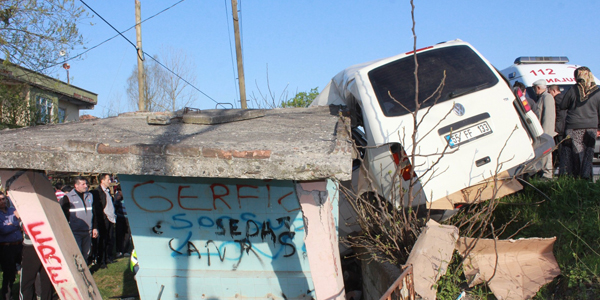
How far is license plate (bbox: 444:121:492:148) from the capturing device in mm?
4602

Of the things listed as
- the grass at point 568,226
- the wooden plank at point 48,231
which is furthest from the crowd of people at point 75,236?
the grass at point 568,226

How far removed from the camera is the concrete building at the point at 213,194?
3004 mm

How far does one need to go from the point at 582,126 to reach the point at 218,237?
4733 millimetres

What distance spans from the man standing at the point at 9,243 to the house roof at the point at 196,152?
3035 mm

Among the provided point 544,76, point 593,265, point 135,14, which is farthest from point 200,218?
point 135,14

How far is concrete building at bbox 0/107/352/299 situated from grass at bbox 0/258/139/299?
7.15ft

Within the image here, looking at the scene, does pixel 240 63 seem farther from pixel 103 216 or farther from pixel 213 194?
pixel 213 194

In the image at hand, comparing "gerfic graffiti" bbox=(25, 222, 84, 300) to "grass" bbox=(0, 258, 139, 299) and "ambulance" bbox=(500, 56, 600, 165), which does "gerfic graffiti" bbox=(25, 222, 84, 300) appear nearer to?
"grass" bbox=(0, 258, 139, 299)

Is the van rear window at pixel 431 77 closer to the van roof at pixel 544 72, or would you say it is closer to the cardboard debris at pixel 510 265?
the cardboard debris at pixel 510 265

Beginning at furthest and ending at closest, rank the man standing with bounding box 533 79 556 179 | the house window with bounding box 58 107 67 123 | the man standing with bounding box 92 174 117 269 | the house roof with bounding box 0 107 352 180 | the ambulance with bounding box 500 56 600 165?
the house window with bounding box 58 107 67 123, the man standing with bounding box 92 174 117 269, the ambulance with bounding box 500 56 600 165, the man standing with bounding box 533 79 556 179, the house roof with bounding box 0 107 352 180

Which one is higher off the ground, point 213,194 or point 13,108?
point 13,108

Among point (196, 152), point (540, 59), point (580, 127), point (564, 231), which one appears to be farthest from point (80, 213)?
point (540, 59)

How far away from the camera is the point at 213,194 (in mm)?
4793

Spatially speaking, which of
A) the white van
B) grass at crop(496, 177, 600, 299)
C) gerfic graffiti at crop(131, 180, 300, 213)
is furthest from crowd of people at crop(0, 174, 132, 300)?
grass at crop(496, 177, 600, 299)
